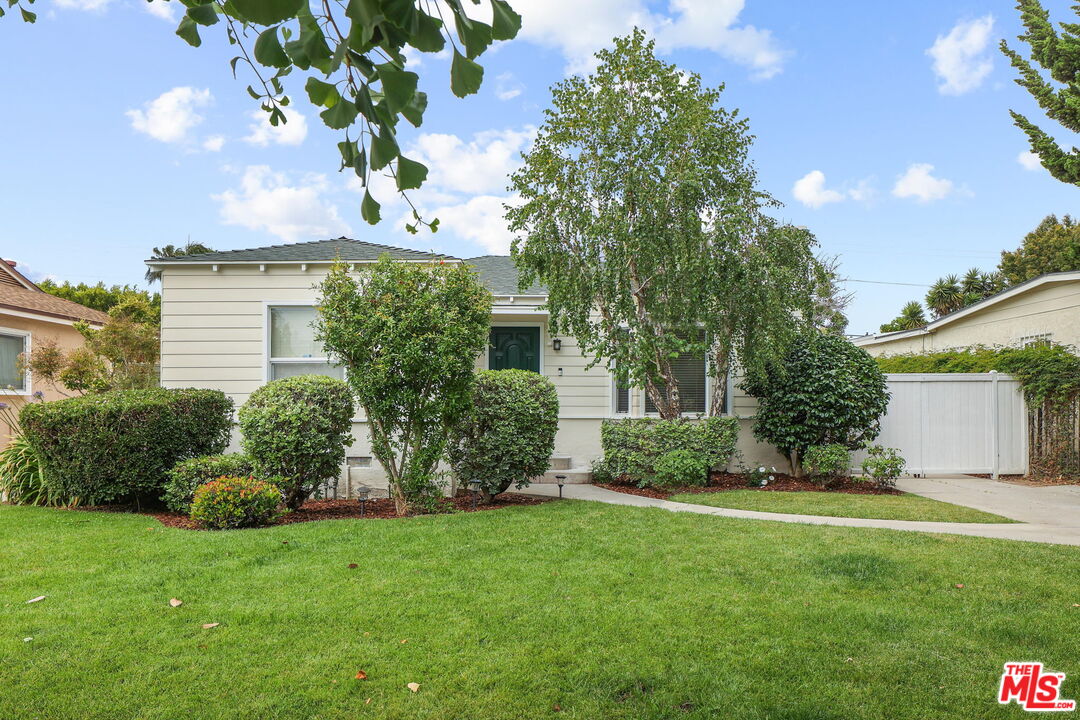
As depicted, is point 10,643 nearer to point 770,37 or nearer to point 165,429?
point 165,429

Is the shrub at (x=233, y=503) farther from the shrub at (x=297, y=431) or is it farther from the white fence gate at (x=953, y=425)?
the white fence gate at (x=953, y=425)

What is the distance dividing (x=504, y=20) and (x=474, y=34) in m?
0.07

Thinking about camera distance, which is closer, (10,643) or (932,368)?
(10,643)

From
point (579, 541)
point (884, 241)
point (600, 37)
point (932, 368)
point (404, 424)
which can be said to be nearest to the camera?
point (579, 541)

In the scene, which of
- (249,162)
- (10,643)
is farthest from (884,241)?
(10,643)

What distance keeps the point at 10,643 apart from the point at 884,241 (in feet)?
108

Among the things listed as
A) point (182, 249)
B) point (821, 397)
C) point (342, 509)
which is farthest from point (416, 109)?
point (182, 249)

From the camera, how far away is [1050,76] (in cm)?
895

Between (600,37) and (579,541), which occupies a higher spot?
(600,37)

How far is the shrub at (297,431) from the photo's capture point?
6.67m

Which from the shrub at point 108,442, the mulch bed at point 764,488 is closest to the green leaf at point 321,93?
the shrub at point 108,442

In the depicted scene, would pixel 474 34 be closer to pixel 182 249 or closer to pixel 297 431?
pixel 297 431

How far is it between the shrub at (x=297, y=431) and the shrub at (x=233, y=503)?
0.45 meters

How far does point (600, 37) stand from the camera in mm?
8562
